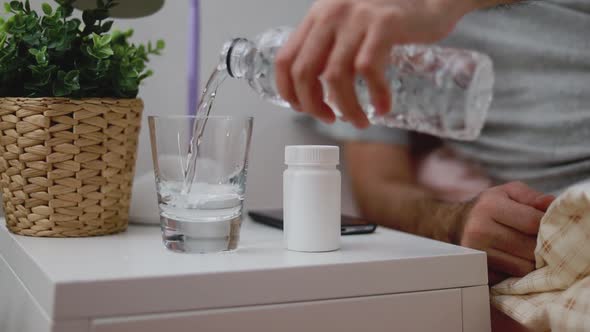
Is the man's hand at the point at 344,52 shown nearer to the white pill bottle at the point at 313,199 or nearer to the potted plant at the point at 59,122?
the white pill bottle at the point at 313,199

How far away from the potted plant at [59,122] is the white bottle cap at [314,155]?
0.27 m

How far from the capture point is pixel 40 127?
0.80 m

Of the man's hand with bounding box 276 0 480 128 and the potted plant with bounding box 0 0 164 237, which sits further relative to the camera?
the potted plant with bounding box 0 0 164 237

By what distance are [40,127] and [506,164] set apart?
83 cm

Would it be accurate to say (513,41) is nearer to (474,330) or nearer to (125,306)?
(474,330)

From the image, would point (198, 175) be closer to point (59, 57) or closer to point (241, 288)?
point (241, 288)

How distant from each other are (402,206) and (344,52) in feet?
2.19

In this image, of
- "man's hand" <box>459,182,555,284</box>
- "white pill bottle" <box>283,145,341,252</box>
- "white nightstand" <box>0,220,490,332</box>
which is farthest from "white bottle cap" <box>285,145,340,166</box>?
"man's hand" <box>459,182,555,284</box>

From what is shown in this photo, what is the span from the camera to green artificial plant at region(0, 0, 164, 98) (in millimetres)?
804

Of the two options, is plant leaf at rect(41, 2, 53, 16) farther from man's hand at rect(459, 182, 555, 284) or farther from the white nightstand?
man's hand at rect(459, 182, 555, 284)

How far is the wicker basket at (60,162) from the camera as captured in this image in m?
0.80

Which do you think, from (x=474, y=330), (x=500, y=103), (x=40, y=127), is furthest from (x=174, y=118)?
(x=500, y=103)

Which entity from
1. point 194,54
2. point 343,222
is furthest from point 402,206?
point 194,54

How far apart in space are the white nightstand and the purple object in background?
381 mm
